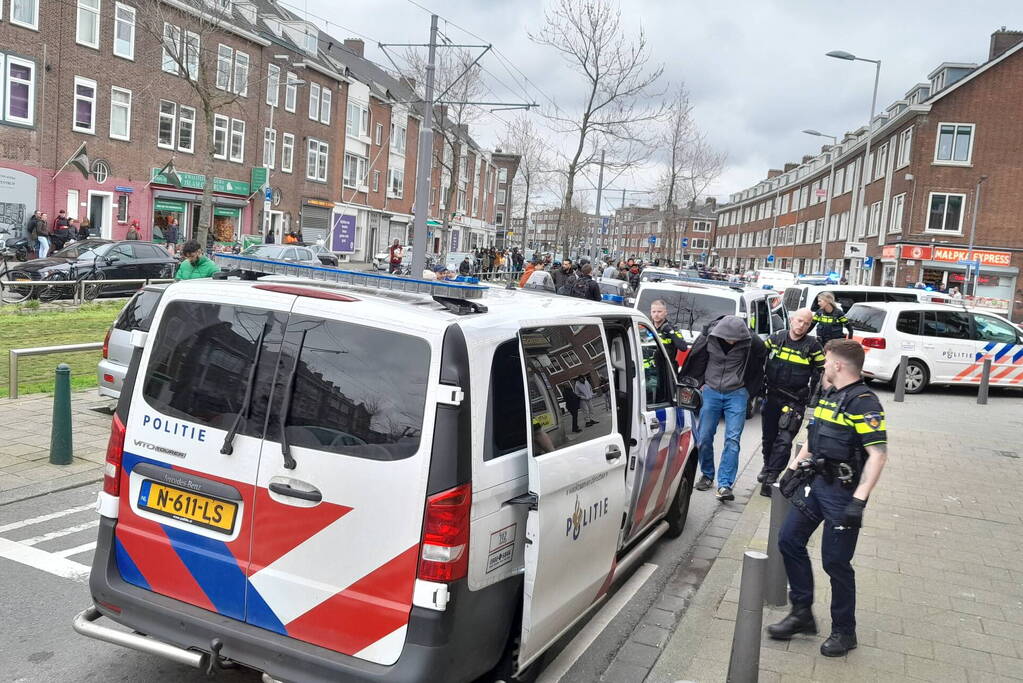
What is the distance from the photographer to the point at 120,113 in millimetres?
32750

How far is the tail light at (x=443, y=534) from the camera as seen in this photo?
3172 mm

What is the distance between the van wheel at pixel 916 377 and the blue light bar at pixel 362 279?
1419cm

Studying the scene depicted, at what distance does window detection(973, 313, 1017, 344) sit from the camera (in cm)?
1622

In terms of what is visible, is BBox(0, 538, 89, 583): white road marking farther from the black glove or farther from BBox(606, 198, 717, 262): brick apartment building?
BBox(606, 198, 717, 262): brick apartment building

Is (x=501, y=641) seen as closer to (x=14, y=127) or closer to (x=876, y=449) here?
(x=876, y=449)

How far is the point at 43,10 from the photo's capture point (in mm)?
28906

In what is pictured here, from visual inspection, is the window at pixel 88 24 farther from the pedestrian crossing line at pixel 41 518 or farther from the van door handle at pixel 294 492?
the van door handle at pixel 294 492

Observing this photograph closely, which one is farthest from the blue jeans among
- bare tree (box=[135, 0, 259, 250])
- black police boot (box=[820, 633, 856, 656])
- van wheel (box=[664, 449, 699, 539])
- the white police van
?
bare tree (box=[135, 0, 259, 250])

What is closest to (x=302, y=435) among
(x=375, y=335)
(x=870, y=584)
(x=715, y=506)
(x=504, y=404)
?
(x=375, y=335)

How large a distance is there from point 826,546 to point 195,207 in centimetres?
3699

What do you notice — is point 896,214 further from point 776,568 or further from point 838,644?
point 838,644

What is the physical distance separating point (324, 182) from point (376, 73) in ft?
48.3

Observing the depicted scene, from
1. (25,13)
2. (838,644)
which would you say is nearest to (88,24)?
(25,13)

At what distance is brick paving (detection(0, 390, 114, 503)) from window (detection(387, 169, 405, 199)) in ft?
154
